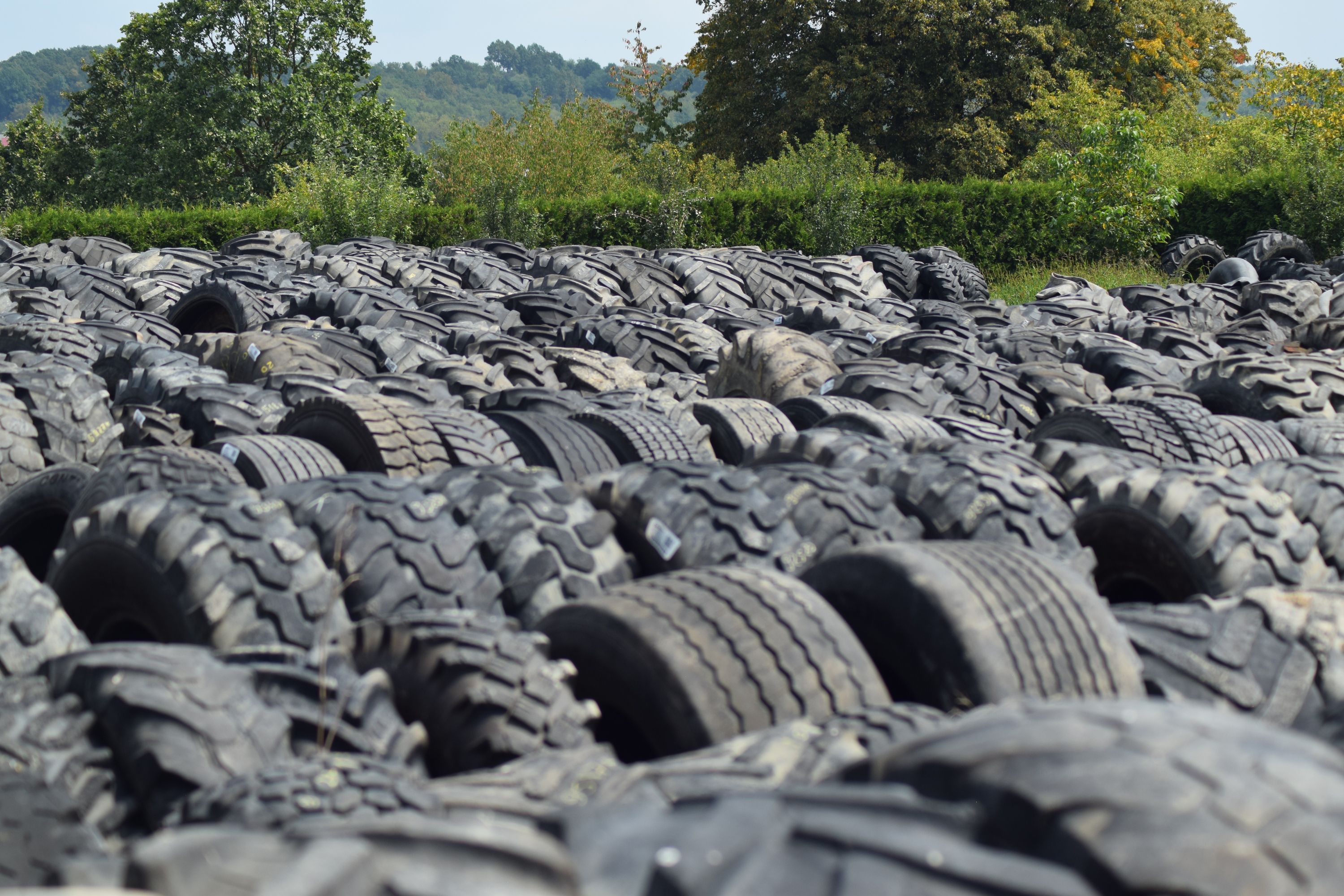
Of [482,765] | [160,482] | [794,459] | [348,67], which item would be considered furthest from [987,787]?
[348,67]

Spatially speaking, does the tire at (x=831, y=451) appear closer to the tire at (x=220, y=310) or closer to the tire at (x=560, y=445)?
the tire at (x=560, y=445)

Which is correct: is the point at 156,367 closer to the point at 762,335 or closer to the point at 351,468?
the point at 351,468

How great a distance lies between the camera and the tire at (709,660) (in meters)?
2.87

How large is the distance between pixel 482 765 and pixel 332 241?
54.4 feet

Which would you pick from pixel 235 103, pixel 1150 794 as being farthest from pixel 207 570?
pixel 235 103

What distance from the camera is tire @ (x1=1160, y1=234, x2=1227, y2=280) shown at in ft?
61.1

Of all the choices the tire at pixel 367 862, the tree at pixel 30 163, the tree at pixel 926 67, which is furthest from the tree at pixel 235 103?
the tire at pixel 367 862

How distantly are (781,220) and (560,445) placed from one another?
17172mm

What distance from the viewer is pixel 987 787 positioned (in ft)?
6.16

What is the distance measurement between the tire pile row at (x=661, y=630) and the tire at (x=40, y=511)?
20 millimetres

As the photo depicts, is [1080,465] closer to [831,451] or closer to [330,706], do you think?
[831,451]

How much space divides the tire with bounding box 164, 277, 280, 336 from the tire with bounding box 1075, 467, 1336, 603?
7.11 metres

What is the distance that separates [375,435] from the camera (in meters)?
5.02

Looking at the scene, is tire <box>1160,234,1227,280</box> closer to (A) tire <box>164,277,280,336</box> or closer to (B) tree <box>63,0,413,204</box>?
(A) tire <box>164,277,280,336</box>
